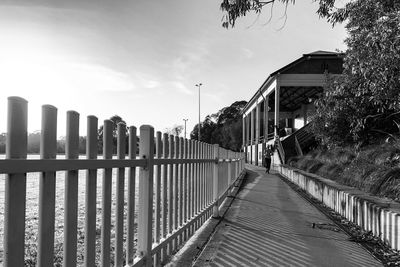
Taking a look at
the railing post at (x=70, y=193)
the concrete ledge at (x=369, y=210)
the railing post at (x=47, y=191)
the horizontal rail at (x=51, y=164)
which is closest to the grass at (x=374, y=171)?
the concrete ledge at (x=369, y=210)

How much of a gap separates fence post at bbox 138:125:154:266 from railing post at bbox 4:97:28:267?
2047mm

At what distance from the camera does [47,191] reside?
2467 mm

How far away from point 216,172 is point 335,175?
19.1 feet

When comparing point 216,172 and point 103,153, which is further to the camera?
point 216,172

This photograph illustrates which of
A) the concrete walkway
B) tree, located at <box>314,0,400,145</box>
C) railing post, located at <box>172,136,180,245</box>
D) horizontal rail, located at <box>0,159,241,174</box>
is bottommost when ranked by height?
the concrete walkway

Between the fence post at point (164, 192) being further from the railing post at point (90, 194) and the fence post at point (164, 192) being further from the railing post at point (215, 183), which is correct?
the railing post at point (215, 183)

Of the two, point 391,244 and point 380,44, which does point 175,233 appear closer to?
point 391,244

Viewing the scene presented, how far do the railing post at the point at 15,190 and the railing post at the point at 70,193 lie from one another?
50cm

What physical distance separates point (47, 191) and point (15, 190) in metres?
0.27

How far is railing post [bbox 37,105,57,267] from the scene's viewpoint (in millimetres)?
2449

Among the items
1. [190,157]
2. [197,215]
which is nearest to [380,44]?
[190,157]

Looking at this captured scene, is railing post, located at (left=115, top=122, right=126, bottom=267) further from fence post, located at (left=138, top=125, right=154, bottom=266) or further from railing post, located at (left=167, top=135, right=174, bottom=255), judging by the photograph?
railing post, located at (left=167, top=135, right=174, bottom=255)

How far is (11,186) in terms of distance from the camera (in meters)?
2.19

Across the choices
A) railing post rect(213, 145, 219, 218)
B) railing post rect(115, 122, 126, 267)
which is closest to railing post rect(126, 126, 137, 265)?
railing post rect(115, 122, 126, 267)
